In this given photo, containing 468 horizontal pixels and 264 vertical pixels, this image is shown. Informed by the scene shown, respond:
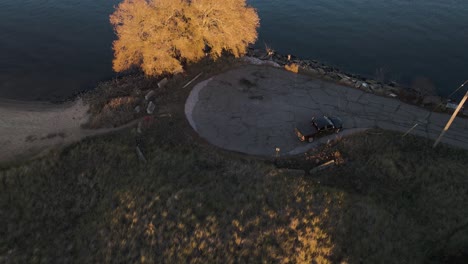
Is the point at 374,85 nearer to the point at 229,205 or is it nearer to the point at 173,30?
the point at 229,205

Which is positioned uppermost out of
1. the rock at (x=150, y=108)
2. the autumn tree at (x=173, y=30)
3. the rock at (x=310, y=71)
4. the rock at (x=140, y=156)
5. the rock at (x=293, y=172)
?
the autumn tree at (x=173, y=30)

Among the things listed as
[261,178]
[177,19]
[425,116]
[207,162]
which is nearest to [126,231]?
[207,162]

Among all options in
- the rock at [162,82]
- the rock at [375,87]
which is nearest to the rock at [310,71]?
the rock at [375,87]

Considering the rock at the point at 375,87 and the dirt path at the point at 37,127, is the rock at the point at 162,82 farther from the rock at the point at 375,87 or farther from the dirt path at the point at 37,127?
the rock at the point at 375,87

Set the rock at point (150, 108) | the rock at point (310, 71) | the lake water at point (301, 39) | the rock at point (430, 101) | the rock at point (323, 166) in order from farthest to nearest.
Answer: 1. the lake water at point (301, 39)
2. the rock at point (310, 71)
3. the rock at point (430, 101)
4. the rock at point (150, 108)
5. the rock at point (323, 166)

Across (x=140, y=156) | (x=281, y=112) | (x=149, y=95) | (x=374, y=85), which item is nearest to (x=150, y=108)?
(x=149, y=95)

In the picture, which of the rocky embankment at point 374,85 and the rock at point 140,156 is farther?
the rocky embankment at point 374,85

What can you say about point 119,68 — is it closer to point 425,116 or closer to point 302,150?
point 302,150
